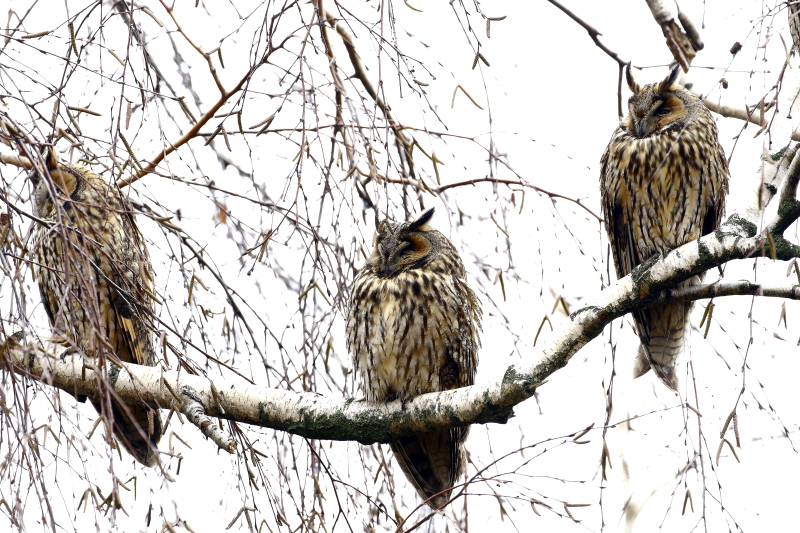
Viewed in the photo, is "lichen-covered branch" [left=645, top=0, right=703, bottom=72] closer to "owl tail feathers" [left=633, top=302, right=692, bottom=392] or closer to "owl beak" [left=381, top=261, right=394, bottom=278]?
"owl tail feathers" [left=633, top=302, right=692, bottom=392]

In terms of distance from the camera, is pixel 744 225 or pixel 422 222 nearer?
pixel 744 225

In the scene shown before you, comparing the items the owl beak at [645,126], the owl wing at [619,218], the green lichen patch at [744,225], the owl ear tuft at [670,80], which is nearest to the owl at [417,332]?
the owl wing at [619,218]

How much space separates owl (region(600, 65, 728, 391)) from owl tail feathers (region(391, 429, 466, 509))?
2.85 ft

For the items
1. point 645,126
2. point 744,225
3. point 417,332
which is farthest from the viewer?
point 645,126

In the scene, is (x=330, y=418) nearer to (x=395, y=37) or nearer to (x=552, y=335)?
(x=552, y=335)

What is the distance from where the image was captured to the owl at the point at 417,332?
9.50 ft

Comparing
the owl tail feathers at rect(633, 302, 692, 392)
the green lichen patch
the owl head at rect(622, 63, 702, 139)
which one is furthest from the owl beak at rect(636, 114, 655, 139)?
the green lichen patch

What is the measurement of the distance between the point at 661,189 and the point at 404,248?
40.1 inches

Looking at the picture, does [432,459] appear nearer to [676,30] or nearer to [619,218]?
[619,218]

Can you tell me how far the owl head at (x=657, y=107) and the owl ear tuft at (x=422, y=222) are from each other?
92 centimetres

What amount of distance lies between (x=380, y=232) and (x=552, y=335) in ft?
2.82

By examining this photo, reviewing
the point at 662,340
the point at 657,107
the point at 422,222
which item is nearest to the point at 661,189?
the point at 657,107

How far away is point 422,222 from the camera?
3127 millimetres

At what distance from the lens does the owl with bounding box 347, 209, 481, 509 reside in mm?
2896
